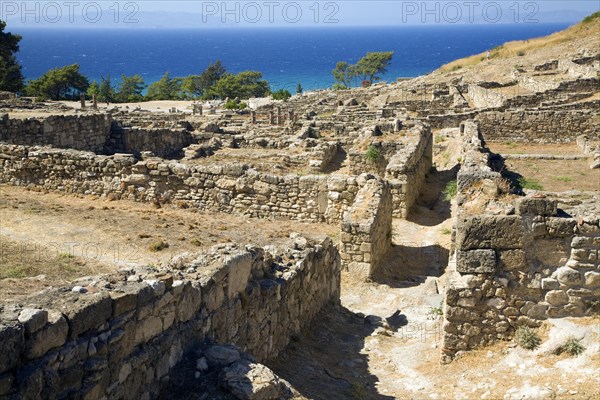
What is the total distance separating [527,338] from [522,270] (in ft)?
2.83

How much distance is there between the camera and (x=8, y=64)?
58125 mm

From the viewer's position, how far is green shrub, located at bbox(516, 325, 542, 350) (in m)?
8.64

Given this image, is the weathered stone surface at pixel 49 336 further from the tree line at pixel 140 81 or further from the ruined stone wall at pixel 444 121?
the tree line at pixel 140 81

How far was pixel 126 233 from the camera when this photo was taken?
13055 millimetres

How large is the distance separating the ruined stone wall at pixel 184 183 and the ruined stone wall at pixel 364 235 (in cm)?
88

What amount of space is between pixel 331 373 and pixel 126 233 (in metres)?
5.70

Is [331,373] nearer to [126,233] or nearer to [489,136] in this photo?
[126,233]

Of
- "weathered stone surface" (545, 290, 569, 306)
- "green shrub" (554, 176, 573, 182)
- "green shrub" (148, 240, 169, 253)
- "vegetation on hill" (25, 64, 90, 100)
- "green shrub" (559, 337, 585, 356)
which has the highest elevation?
"vegetation on hill" (25, 64, 90, 100)

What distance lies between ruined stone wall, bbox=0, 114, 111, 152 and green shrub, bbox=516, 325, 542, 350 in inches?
673

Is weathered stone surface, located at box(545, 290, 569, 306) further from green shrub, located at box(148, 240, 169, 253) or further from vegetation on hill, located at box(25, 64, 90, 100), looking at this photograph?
vegetation on hill, located at box(25, 64, 90, 100)

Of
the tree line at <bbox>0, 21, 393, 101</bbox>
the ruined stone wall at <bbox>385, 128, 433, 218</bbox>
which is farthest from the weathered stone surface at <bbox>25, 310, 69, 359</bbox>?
the tree line at <bbox>0, 21, 393, 101</bbox>

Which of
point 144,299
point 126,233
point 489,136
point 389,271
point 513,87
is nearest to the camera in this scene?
point 144,299

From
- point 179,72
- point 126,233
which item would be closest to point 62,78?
point 126,233

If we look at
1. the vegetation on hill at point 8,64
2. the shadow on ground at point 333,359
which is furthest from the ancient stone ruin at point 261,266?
the vegetation on hill at point 8,64
